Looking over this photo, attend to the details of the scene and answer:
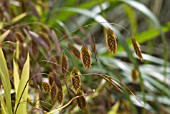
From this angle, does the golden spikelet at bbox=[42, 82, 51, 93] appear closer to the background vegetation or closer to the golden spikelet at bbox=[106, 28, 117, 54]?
the background vegetation

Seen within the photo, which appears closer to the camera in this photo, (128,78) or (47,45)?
(47,45)

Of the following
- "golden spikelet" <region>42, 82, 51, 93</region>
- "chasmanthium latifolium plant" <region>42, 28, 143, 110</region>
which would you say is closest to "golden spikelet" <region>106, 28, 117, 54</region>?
"chasmanthium latifolium plant" <region>42, 28, 143, 110</region>

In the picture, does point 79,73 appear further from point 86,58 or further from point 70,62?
point 70,62

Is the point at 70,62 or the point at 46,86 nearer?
the point at 46,86

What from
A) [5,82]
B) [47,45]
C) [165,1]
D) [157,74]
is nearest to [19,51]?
[47,45]

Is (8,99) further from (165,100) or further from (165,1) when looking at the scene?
(165,1)

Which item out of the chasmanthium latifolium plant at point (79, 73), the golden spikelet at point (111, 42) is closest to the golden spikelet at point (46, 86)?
the chasmanthium latifolium plant at point (79, 73)

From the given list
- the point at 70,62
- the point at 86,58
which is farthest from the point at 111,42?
the point at 70,62

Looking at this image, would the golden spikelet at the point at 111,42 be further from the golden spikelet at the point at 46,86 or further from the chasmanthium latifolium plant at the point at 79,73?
the golden spikelet at the point at 46,86
